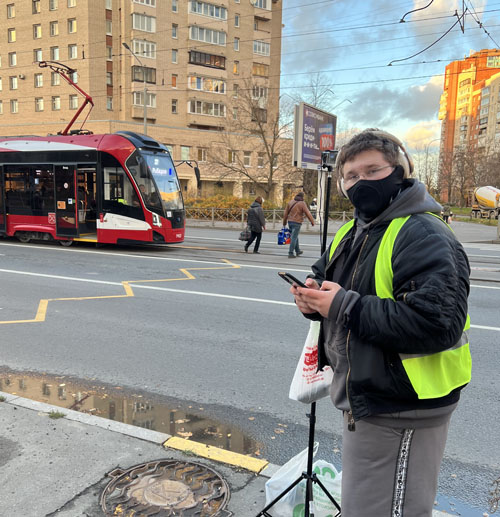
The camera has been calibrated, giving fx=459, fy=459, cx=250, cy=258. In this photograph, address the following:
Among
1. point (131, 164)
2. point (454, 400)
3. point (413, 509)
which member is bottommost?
point (413, 509)

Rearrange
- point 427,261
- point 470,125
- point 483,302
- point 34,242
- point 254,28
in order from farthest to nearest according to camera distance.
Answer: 1. point 470,125
2. point 254,28
3. point 34,242
4. point 483,302
5. point 427,261

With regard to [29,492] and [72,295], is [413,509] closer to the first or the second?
[29,492]

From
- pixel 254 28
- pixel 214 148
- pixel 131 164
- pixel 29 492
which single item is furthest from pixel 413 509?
pixel 254 28

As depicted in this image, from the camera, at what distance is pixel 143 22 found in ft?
162

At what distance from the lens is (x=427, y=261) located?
1.50 m

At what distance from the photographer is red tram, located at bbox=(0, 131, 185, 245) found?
13.4 meters

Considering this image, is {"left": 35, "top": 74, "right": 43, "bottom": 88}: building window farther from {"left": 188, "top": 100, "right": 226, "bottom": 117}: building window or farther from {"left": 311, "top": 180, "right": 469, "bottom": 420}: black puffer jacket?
{"left": 311, "top": 180, "right": 469, "bottom": 420}: black puffer jacket

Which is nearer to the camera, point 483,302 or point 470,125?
point 483,302

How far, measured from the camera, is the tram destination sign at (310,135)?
674 inches

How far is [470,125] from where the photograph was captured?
350 ft

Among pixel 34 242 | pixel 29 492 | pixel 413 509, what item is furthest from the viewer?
pixel 34 242

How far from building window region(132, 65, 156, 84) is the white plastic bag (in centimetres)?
5236

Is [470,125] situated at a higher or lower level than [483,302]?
higher

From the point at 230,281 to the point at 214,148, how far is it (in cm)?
4353
